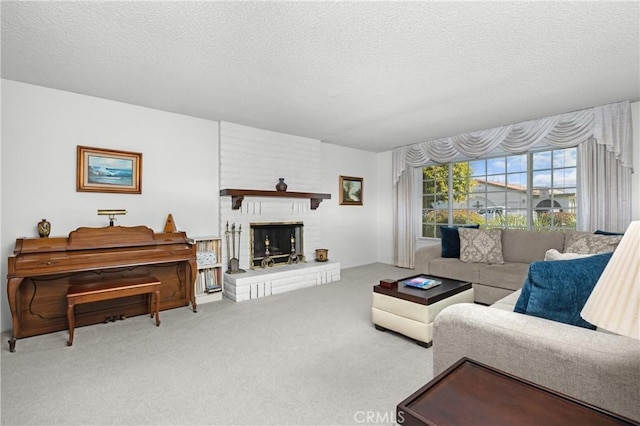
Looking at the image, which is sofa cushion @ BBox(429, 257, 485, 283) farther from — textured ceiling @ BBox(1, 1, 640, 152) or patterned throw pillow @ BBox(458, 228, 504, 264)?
textured ceiling @ BBox(1, 1, 640, 152)

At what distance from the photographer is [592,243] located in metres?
3.22

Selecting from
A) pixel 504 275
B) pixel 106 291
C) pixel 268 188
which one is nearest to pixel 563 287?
pixel 504 275

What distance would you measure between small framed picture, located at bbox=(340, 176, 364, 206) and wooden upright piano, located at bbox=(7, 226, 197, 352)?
3.17 meters

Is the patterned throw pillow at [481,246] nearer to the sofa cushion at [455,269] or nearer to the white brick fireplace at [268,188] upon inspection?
A: the sofa cushion at [455,269]

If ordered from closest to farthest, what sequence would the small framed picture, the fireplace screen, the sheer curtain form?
the sheer curtain, the fireplace screen, the small framed picture

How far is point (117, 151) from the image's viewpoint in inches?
138

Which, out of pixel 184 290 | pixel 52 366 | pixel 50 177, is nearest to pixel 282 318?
pixel 184 290

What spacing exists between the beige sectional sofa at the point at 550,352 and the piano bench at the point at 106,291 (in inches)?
105

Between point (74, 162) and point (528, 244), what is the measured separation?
5.38 m

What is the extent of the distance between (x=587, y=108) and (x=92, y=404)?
18.2ft

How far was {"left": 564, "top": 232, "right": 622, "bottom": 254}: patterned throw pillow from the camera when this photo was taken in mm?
3105

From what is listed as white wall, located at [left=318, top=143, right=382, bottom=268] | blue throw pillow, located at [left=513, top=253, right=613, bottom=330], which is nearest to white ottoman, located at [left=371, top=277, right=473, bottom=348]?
blue throw pillow, located at [left=513, top=253, right=613, bottom=330]

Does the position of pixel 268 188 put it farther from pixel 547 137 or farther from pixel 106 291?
pixel 547 137

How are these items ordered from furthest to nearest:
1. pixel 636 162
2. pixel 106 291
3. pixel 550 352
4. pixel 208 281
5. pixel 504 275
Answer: pixel 208 281 < pixel 636 162 < pixel 504 275 < pixel 106 291 < pixel 550 352
